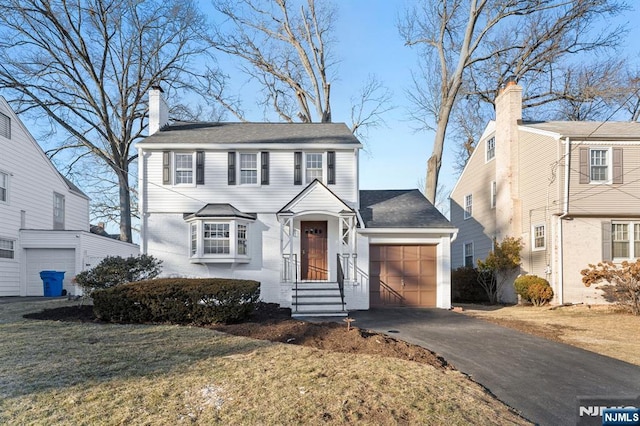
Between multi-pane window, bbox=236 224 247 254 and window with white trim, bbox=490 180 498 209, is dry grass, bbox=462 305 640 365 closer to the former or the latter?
window with white trim, bbox=490 180 498 209

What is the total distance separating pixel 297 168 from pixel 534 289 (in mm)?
9279

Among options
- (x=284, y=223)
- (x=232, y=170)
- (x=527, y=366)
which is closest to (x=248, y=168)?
(x=232, y=170)

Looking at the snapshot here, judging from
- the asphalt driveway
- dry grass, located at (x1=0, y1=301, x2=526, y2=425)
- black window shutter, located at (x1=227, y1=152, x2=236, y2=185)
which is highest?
black window shutter, located at (x1=227, y1=152, x2=236, y2=185)

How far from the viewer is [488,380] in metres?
6.55

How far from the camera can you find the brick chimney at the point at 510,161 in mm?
18359

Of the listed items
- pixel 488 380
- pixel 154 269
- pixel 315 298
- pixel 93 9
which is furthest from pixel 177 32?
pixel 488 380

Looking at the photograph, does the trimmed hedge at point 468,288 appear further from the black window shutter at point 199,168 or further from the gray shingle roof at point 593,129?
the black window shutter at point 199,168

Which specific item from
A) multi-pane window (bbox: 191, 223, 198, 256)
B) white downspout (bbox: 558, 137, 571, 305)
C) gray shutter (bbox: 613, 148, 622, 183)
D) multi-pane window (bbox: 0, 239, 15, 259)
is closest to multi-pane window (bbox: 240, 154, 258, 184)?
multi-pane window (bbox: 191, 223, 198, 256)

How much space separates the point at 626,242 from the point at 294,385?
14964 mm

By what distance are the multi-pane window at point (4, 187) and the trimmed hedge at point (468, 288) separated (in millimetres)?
19144

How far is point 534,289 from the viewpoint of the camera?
1594cm

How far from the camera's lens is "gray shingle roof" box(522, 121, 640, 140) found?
15.7m

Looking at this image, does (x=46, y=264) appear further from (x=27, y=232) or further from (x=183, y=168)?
(x=183, y=168)

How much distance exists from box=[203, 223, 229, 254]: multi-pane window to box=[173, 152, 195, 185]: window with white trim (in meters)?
1.99
